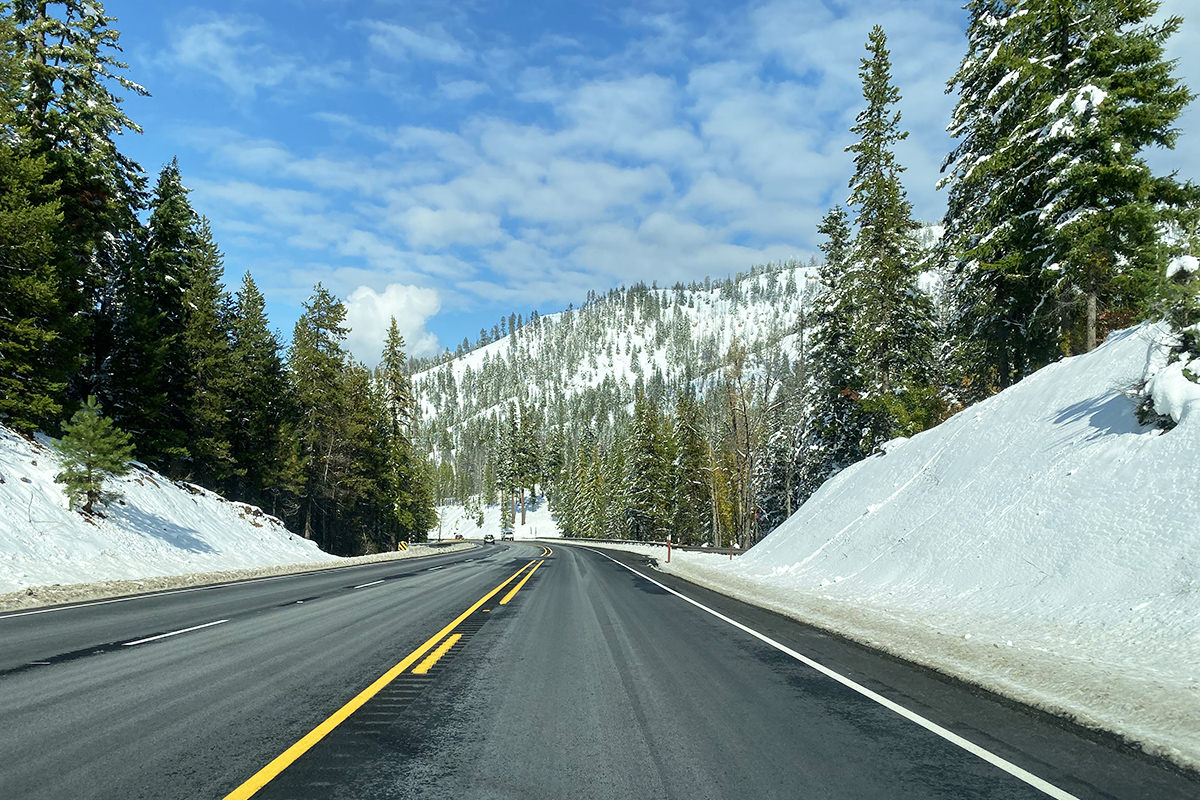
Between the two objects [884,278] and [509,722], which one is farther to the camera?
[884,278]

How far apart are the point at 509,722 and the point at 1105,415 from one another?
13649 millimetres

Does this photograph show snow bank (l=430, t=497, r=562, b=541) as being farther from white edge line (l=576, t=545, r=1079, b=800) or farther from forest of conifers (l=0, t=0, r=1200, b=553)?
white edge line (l=576, t=545, r=1079, b=800)

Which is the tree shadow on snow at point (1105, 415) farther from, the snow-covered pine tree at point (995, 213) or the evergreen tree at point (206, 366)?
the evergreen tree at point (206, 366)

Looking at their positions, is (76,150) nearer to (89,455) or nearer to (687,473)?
(89,455)

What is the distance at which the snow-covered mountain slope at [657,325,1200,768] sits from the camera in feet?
21.8

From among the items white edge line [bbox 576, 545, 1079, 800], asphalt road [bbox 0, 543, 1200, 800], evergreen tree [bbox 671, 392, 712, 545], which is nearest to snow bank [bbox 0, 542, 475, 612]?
asphalt road [bbox 0, 543, 1200, 800]

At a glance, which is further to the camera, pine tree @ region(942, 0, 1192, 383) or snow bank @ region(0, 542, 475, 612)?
pine tree @ region(942, 0, 1192, 383)

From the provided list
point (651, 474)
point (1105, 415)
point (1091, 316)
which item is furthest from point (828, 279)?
point (651, 474)

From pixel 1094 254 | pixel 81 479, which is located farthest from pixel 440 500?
pixel 1094 254

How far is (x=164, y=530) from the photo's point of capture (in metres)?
24.7

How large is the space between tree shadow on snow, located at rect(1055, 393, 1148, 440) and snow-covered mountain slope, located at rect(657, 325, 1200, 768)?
0.04 m

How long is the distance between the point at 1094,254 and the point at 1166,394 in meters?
8.48

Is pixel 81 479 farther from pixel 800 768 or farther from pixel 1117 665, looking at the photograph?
pixel 1117 665

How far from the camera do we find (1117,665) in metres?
6.89
